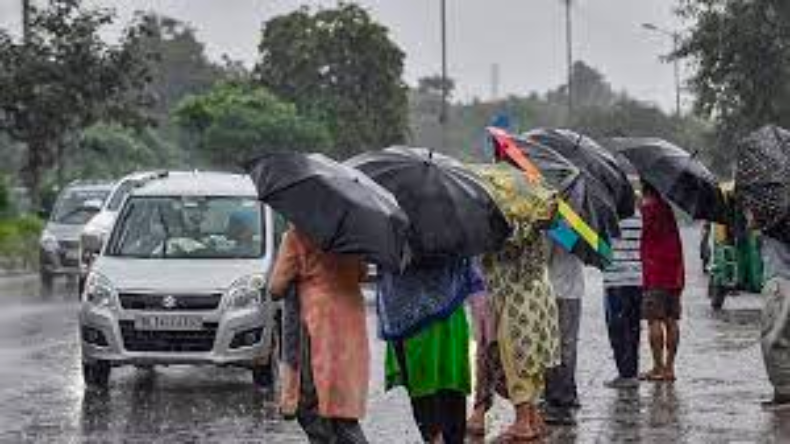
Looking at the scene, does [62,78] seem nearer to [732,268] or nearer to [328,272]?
[732,268]

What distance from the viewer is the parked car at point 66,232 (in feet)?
91.1

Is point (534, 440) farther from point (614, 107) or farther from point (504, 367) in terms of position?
point (614, 107)

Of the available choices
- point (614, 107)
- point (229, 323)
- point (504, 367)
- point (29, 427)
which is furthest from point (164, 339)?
point (614, 107)

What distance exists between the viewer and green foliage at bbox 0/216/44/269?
1325 inches

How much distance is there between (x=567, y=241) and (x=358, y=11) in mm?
54957

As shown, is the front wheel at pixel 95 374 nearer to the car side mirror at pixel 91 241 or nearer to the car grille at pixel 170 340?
the car grille at pixel 170 340

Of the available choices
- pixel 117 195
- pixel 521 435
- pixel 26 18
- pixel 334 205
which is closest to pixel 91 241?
pixel 117 195

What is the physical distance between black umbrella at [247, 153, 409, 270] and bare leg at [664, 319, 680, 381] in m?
5.30

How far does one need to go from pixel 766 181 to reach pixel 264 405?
13.7ft

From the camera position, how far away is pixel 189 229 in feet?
48.5

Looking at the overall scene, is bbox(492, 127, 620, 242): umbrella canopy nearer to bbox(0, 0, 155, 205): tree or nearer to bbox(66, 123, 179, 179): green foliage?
bbox(0, 0, 155, 205): tree

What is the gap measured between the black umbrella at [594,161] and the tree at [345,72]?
52184mm

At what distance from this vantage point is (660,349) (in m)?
14.0

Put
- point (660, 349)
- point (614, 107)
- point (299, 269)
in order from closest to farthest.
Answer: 1. point (299, 269)
2. point (660, 349)
3. point (614, 107)
